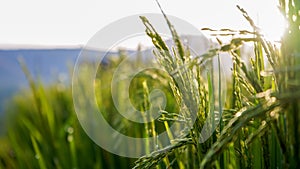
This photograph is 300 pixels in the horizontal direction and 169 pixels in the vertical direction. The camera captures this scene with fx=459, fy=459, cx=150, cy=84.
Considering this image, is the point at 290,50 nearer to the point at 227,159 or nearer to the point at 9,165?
the point at 227,159

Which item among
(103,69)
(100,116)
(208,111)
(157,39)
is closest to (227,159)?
(208,111)

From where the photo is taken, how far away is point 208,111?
1.95 feet

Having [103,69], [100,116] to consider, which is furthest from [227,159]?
[103,69]

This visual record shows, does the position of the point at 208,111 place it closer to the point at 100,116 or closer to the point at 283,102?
the point at 283,102

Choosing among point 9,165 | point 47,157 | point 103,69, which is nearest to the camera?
point 47,157

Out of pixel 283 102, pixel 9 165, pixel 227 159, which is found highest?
pixel 283 102

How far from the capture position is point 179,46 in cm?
54

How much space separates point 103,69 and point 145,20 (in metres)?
3.69

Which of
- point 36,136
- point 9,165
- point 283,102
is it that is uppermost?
point 283,102

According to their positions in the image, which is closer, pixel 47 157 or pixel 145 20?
pixel 145 20

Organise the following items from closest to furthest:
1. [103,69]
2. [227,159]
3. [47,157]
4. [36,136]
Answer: [227,159] < [47,157] < [36,136] < [103,69]

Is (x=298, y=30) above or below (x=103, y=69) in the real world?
above

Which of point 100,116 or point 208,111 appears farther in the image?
point 100,116

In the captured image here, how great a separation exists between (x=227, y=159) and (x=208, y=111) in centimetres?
12
